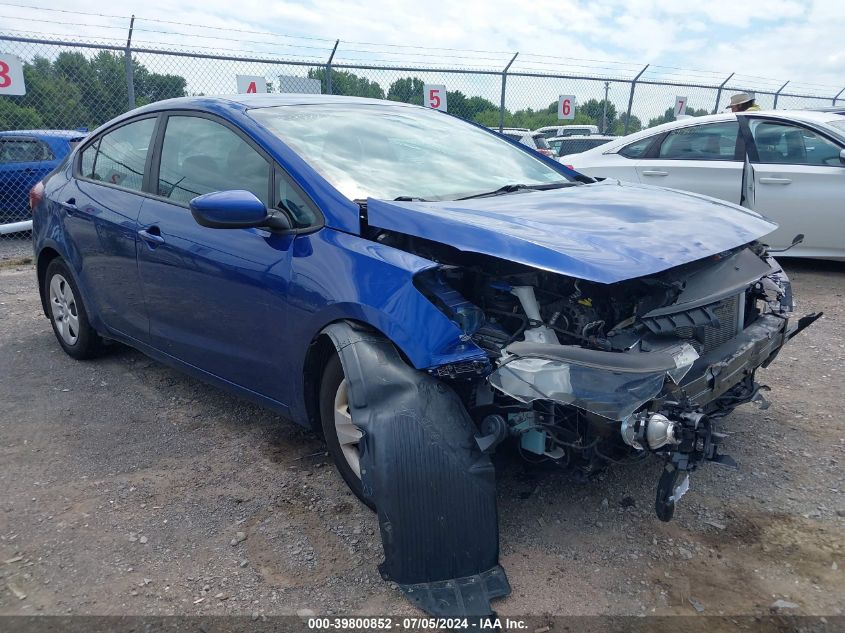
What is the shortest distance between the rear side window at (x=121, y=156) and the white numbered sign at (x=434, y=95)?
308 inches

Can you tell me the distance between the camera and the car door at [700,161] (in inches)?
267

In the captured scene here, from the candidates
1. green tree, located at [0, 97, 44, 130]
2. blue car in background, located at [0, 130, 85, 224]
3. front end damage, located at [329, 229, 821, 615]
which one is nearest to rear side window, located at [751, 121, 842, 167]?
front end damage, located at [329, 229, 821, 615]

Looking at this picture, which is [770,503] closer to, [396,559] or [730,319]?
A: [730,319]

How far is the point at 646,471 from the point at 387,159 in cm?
184

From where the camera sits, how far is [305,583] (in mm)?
2529

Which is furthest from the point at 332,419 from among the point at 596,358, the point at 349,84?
the point at 349,84

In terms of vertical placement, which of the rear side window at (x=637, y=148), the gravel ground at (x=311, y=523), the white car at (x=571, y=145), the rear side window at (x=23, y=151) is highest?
the rear side window at (x=637, y=148)

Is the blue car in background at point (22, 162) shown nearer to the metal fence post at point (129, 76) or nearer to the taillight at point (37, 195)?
the metal fence post at point (129, 76)

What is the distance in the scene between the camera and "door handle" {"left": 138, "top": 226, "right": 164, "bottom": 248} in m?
3.59

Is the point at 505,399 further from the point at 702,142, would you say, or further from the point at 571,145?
Result: the point at 571,145

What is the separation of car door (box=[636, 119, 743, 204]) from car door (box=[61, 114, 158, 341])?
507cm

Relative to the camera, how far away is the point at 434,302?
8.41 ft

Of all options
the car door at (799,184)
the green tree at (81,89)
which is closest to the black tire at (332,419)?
the car door at (799,184)
